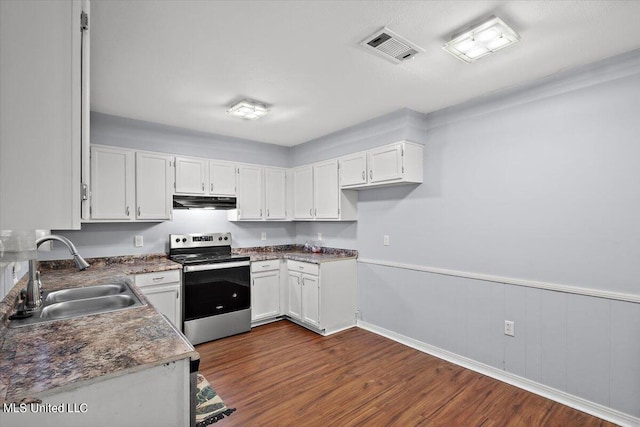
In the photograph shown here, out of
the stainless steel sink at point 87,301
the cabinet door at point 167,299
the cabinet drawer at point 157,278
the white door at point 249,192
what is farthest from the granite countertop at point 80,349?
the white door at point 249,192

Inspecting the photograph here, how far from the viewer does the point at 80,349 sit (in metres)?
1.30

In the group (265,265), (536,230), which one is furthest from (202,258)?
(536,230)

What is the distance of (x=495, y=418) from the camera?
7.34 ft

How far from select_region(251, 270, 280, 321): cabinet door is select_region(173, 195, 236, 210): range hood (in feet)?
3.26

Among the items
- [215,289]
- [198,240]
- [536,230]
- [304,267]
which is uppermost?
[536,230]

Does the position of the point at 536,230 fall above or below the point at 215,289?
above

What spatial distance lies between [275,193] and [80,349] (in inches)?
139

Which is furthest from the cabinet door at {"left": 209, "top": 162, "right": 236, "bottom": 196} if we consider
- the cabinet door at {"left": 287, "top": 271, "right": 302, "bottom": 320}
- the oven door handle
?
the cabinet door at {"left": 287, "top": 271, "right": 302, "bottom": 320}

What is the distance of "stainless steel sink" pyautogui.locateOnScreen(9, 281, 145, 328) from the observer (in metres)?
1.93

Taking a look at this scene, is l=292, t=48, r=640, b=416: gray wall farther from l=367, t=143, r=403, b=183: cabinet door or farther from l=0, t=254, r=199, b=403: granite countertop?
l=0, t=254, r=199, b=403: granite countertop

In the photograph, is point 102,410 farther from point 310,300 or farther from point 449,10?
point 310,300

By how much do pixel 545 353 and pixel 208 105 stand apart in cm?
372

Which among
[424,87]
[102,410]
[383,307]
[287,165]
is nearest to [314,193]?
[287,165]

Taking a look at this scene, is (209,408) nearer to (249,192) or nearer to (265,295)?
(265,295)
